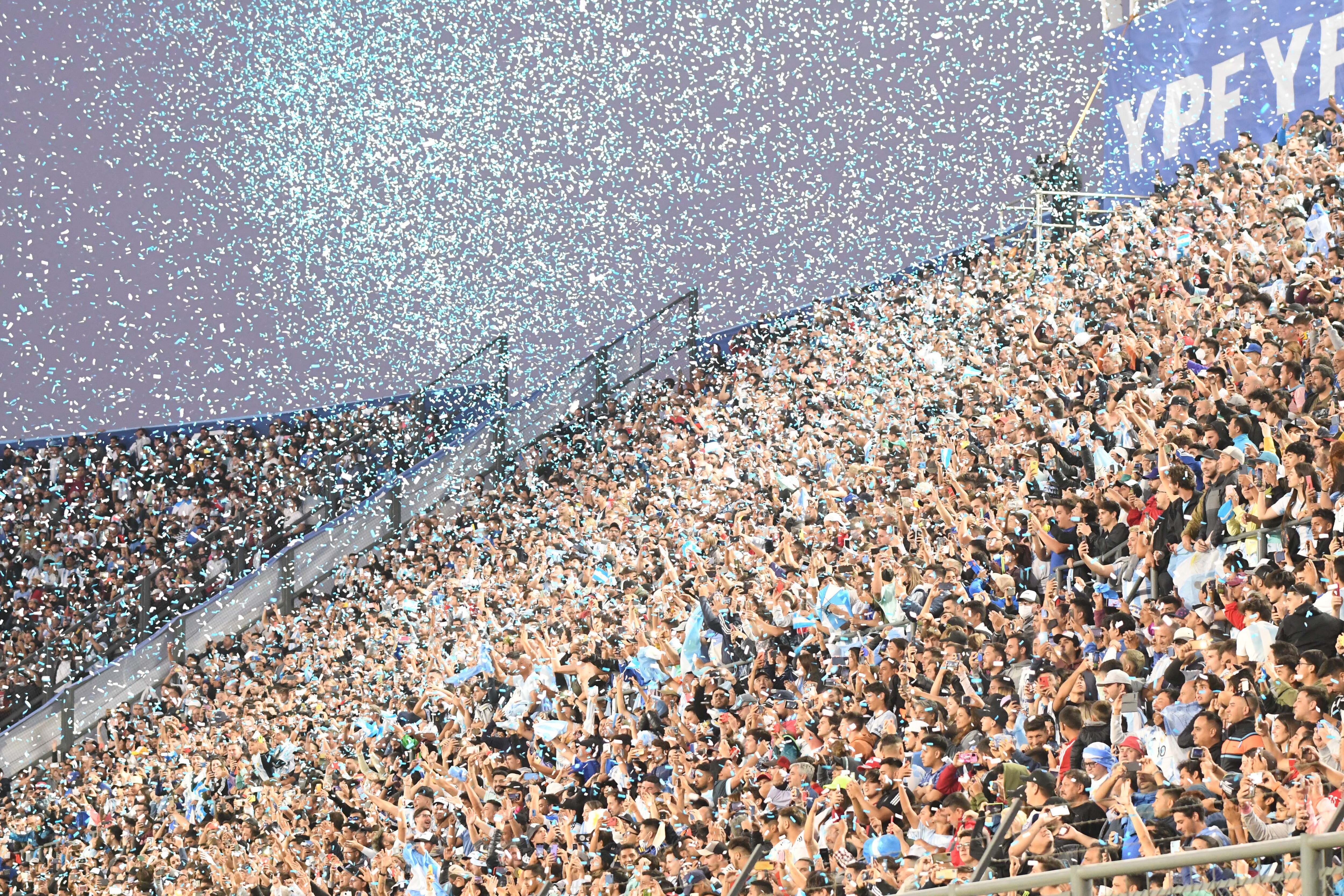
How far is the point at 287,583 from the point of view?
63.7ft

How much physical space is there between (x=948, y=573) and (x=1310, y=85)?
9.15 meters

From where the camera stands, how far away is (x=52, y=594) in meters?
20.1

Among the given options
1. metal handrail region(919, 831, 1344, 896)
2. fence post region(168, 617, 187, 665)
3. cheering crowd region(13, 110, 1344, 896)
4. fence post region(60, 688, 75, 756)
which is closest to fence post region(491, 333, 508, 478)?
cheering crowd region(13, 110, 1344, 896)

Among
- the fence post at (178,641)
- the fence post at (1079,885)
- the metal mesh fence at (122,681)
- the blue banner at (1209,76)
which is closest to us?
the fence post at (1079,885)

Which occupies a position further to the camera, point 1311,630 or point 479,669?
point 479,669

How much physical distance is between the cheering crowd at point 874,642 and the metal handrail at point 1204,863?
106mm

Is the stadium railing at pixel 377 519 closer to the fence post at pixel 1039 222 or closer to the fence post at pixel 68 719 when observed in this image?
the fence post at pixel 68 719

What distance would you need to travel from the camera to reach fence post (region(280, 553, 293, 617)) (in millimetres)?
19250

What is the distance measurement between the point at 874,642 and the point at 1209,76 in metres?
10.4

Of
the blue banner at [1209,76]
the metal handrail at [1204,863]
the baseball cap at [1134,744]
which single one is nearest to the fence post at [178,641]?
the blue banner at [1209,76]

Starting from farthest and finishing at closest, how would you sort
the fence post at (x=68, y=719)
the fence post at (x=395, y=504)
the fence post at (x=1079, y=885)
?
the fence post at (x=395, y=504)
the fence post at (x=68, y=719)
the fence post at (x=1079, y=885)

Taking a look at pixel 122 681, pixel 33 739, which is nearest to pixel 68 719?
pixel 33 739

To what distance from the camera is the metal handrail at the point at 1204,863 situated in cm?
380

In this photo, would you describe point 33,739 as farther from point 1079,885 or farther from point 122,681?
point 1079,885
